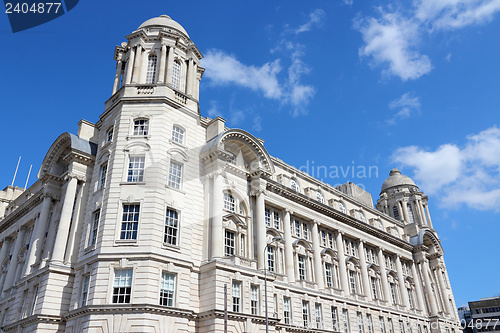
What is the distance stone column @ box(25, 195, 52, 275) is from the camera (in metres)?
36.5

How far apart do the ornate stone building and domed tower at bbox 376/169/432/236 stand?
23.1 m

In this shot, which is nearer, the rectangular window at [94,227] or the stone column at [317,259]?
the rectangular window at [94,227]

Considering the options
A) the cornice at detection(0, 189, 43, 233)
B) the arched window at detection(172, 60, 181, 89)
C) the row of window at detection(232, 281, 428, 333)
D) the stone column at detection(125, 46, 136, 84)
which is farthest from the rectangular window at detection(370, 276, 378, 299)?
the cornice at detection(0, 189, 43, 233)

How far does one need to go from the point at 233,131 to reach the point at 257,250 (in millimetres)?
11465

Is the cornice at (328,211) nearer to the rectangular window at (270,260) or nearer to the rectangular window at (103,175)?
the rectangular window at (270,260)

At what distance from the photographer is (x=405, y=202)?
7519 cm

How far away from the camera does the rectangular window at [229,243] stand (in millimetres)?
36031

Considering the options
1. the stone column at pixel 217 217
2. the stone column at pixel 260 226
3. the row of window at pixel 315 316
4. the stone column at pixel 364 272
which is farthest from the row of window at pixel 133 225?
the stone column at pixel 364 272

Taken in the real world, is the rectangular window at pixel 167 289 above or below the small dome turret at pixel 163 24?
below

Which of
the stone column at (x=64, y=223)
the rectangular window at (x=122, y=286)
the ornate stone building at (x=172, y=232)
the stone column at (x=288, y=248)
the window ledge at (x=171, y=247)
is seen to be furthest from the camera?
the stone column at (x=288, y=248)

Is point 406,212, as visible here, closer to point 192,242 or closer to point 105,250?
point 192,242

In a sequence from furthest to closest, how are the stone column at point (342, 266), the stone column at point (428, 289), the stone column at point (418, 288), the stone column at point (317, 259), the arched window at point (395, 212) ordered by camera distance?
the arched window at point (395, 212) → the stone column at point (428, 289) → the stone column at point (418, 288) → the stone column at point (342, 266) → the stone column at point (317, 259)

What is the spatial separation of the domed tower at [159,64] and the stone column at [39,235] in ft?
41.7

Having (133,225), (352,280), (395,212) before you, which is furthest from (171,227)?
(395,212)
